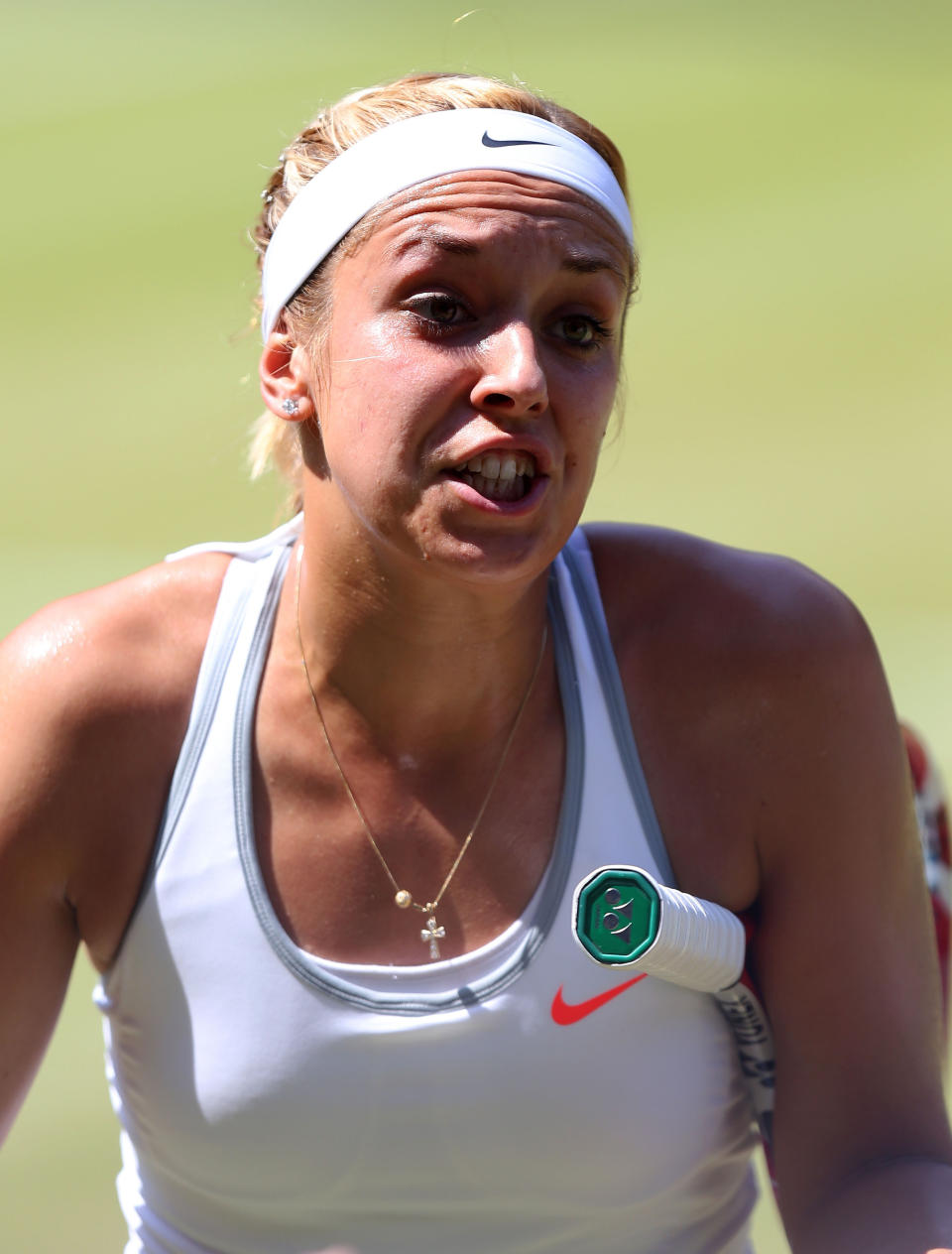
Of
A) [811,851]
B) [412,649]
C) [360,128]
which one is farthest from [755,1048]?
[360,128]

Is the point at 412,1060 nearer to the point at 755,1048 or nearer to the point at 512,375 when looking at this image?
the point at 755,1048

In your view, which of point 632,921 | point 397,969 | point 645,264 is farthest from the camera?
point 645,264

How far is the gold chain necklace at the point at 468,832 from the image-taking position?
1.31 m

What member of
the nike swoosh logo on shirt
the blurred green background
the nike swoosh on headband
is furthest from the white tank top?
the blurred green background

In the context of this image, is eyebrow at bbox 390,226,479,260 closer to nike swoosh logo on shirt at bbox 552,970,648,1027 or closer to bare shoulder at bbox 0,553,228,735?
bare shoulder at bbox 0,553,228,735

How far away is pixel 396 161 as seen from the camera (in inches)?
51.7

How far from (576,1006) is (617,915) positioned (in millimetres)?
138

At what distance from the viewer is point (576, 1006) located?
4.22 feet

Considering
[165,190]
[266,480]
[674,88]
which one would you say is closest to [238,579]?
[266,480]

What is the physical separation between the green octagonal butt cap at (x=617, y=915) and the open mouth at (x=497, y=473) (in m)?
0.29

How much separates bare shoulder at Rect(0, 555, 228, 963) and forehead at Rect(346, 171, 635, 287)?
37 centimetres

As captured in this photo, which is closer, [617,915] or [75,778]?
[617,915]

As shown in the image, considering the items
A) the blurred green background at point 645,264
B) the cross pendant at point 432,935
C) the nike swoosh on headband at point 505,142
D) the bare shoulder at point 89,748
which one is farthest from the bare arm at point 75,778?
the blurred green background at point 645,264

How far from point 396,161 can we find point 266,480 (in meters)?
2.10
